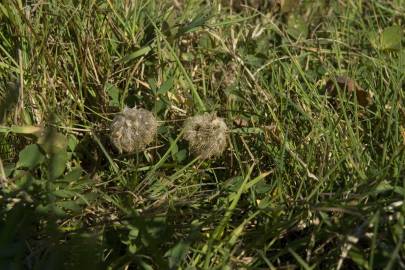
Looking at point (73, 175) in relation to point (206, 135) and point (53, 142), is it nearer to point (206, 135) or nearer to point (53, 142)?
point (53, 142)

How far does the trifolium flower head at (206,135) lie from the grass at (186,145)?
1.8 inches

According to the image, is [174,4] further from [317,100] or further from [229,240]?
[229,240]

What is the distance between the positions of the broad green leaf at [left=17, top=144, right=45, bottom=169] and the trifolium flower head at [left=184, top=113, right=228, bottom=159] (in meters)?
0.44

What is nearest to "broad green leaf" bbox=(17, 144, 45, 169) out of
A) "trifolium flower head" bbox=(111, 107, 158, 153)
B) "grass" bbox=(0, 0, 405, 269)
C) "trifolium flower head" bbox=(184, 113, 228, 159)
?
"grass" bbox=(0, 0, 405, 269)

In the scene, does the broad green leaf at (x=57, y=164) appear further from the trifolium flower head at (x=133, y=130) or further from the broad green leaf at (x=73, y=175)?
the trifolium flower head at (x=133, y=130)

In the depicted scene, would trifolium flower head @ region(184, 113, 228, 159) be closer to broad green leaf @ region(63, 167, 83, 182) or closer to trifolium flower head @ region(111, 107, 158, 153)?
trifolium flower head @ region(111, 107, 158, 153)

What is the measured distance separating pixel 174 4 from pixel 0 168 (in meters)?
1.15

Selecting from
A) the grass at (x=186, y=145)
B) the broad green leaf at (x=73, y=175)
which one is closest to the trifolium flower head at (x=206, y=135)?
the grass at (x=186, y=145)

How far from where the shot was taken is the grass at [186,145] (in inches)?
67.3

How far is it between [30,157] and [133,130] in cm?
31

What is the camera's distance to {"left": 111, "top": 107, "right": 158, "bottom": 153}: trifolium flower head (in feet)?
6.69

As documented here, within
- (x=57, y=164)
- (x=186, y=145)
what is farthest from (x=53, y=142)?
(x=186, y=145)

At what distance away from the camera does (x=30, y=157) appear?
1910mm

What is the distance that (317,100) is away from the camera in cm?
218
